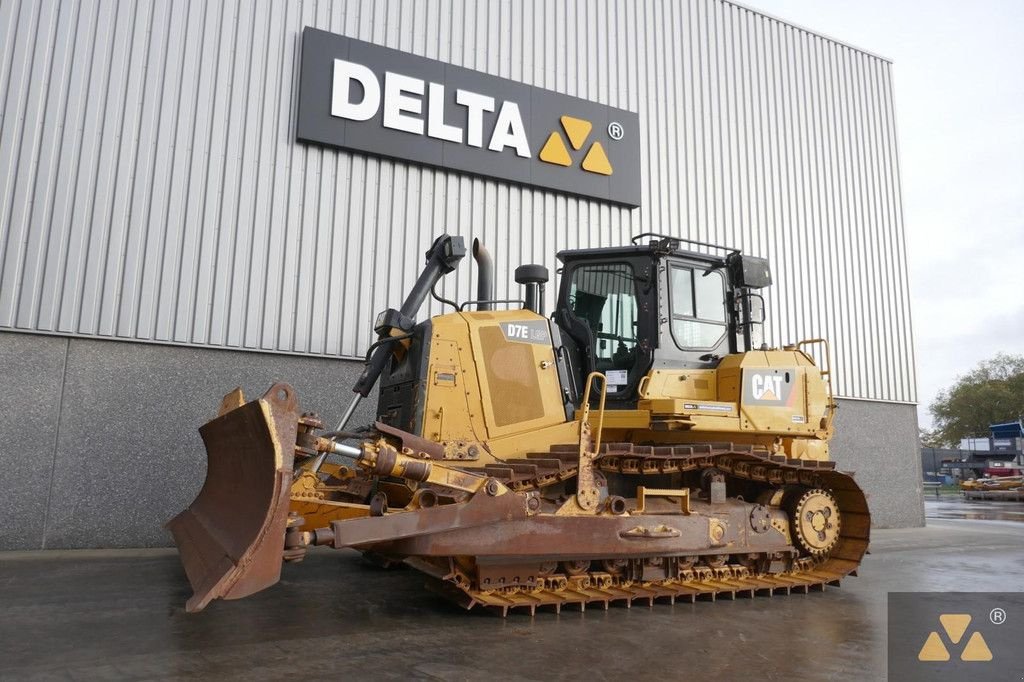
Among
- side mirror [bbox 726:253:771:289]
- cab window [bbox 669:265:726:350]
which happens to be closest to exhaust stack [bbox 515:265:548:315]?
cab window [bbox 669:265:726:350]

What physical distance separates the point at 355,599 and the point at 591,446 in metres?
2.40

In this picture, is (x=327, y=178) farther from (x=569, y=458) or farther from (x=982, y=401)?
(x=982, y=401)

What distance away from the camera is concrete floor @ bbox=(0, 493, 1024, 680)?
12.8ft

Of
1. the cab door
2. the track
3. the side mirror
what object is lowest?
the track

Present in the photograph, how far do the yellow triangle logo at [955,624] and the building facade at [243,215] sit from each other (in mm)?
6623

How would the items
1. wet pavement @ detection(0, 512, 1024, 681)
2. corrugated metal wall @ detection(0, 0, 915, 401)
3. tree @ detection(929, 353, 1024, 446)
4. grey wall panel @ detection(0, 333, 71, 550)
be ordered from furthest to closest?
tree @ detection(929, 353, 1024, 446) → corrugated metal wall @ detection(0, 0, 915, 401) → grey wall panel @ detection(0, 333, 71, 550) → wet pavement @ detection(0, 512, 1024, 681)

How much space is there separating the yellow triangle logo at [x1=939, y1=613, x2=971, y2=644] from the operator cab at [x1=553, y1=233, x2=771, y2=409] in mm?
2860

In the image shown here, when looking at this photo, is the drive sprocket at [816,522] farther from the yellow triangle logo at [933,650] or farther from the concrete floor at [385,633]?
the yellow triangle logo at [933,650]

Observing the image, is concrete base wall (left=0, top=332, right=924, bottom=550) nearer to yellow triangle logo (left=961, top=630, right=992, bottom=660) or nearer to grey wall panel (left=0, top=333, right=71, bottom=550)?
grey wall panel (left=0, top=333, right=71, bottom=550)

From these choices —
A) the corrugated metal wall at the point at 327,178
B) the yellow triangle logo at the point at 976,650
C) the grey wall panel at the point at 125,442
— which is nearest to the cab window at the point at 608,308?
the yellow triangle logo at the point at 976,650

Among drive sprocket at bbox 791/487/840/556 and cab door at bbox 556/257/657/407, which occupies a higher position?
cab door at bbox 556/257/657/407

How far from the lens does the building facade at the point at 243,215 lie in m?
8.27

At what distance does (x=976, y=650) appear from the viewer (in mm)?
4676

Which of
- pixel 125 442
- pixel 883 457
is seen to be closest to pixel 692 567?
pixel 125 442
